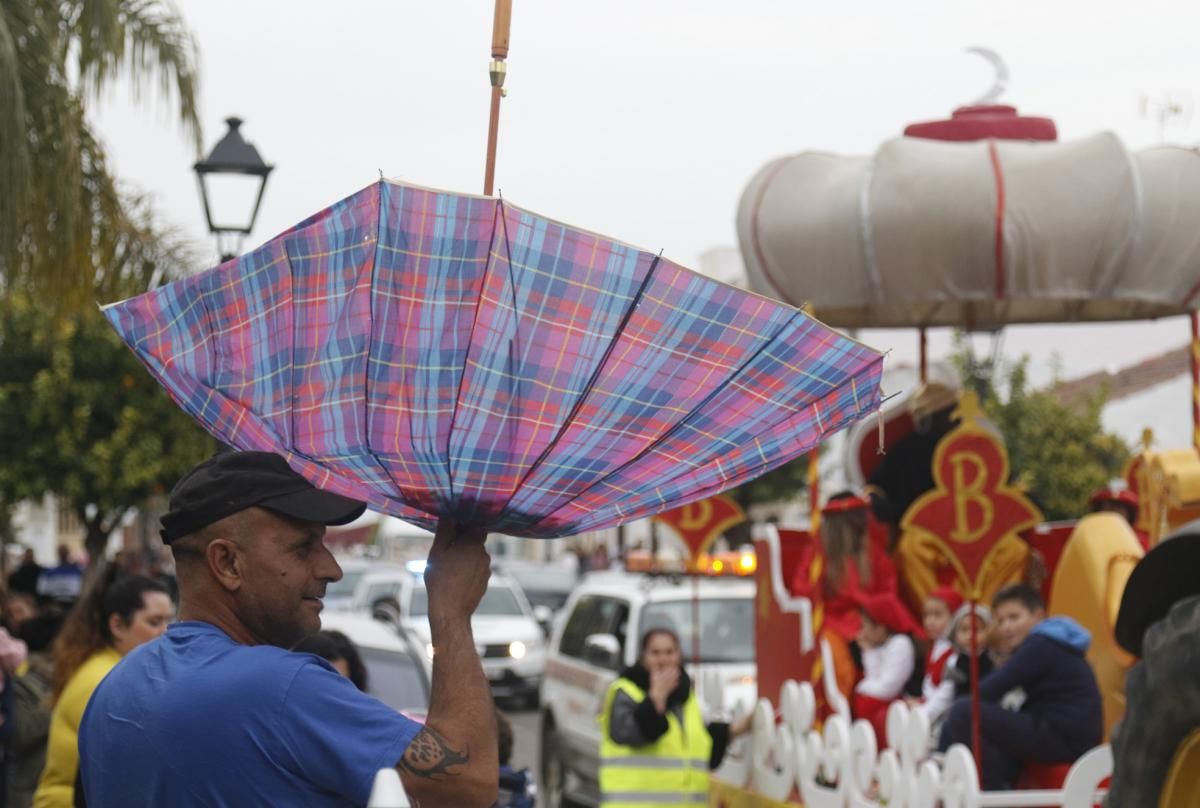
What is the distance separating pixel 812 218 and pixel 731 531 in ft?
118

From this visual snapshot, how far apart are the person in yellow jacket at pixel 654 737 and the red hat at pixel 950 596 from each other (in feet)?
4.60

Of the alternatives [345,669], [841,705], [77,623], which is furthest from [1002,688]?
[77,623]

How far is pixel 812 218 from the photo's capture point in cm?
966

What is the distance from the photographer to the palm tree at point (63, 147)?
11.3 m

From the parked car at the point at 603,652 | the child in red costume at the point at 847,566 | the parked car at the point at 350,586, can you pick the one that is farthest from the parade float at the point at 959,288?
the parked car at the point at 350,586

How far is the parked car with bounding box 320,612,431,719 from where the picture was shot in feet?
28.7

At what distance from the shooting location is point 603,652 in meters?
14.2

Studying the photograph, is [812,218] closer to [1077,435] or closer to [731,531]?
[1077,435]

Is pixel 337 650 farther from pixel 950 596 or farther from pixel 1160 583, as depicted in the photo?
pixel 950 596

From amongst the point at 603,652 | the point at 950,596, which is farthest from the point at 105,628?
the point at 603,652

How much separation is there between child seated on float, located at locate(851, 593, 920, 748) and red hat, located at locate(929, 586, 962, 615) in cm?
21

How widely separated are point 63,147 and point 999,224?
19.3ft

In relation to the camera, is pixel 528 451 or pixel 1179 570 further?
pixel 1179 570

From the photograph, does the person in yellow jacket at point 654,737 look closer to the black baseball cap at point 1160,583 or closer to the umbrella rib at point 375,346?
the black baseball cap at point 1160,583
